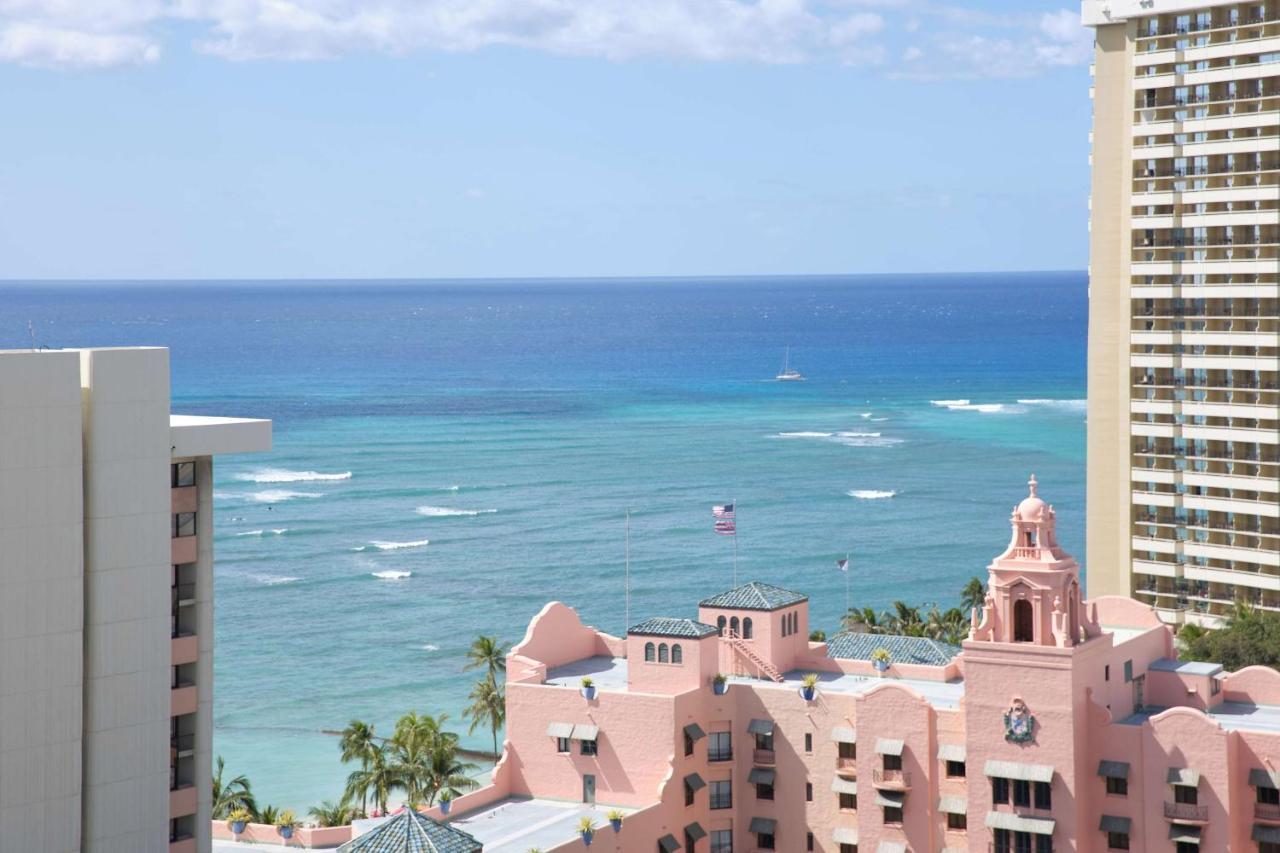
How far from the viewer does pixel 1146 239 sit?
9894 centimetres

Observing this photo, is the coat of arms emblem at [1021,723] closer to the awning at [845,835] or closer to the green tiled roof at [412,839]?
the awning at [845,835]

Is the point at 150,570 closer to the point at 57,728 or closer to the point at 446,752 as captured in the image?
the point at 57,728

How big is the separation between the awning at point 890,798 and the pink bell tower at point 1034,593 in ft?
19.6

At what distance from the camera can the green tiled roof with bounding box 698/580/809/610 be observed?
2751 inches

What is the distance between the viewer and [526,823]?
6412cm

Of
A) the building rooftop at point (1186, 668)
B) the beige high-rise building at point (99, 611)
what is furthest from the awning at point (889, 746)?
the beige high-rise building at point (99, 611)

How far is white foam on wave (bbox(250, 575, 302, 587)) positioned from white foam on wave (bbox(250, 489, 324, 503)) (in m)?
30.7

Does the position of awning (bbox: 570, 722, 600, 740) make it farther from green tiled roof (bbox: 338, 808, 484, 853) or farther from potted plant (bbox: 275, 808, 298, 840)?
green tiled roof (bbox: 338, 808, 484, 853)

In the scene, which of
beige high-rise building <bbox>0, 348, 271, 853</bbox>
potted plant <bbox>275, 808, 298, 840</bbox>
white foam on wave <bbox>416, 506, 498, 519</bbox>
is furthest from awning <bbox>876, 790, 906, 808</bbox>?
white foam on wave <bbox>416, 506, 498, 519</bbox>

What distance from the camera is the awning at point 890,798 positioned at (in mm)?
64312

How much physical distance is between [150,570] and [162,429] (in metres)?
3.33

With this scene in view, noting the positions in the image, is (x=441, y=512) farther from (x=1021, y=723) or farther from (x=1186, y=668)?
(x=1021, y=723)

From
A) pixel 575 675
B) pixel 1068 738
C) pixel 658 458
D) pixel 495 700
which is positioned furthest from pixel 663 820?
pixel 658 458

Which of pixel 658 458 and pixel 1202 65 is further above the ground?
pixel 1202 65
